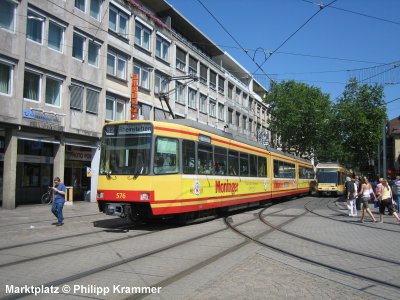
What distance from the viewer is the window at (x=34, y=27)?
21438 millimetres

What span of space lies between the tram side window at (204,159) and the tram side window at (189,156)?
14.3 inches

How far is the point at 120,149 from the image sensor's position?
12406 mm

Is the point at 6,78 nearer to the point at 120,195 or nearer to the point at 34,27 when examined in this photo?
the point at 34,27

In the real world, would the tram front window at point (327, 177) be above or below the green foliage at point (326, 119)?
below

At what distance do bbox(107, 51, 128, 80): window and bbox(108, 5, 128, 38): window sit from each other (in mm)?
1601

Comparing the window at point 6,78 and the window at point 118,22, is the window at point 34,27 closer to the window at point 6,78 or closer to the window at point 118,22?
the window at point 6,78

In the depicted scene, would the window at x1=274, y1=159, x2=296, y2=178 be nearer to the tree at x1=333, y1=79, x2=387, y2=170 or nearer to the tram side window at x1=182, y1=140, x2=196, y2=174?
the tram side window at x1=182, y1=140, x2=196, y2=174

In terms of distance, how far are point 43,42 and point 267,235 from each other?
650 inches

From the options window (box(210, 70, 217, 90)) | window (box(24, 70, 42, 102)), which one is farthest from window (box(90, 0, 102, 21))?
window (box(210, 70, 217, 90))

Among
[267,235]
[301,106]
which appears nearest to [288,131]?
[301,106]

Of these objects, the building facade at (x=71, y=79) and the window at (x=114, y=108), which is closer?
the building facade at (x=71, y=79)

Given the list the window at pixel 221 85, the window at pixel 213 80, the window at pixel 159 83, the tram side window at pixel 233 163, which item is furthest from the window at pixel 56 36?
the window at pixel 221 85

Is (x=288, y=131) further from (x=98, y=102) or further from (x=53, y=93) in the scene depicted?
(x=53, y=93)

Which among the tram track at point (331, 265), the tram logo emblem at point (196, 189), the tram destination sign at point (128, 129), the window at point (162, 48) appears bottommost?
the tram track at point (331, 265)
